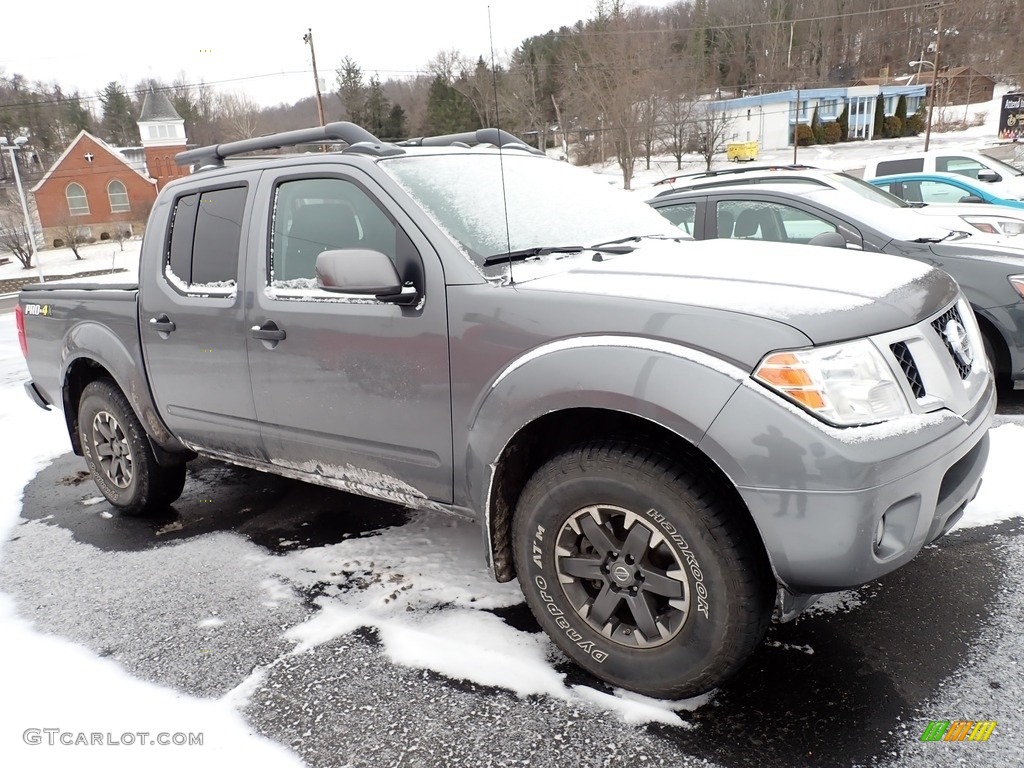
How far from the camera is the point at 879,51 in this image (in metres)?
79.9

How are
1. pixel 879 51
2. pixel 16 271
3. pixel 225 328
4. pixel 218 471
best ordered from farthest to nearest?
pixel 879 51
pixel 16 271
pixel 218 471
pixel 225 328

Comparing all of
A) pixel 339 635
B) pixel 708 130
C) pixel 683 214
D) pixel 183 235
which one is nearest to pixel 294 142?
pixel 183 235

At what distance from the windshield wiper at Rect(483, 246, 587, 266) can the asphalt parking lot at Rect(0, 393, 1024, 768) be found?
1426 millimetres

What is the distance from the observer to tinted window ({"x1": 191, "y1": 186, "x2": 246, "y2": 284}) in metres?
3.33

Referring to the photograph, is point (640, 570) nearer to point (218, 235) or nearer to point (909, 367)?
point (909, 367)

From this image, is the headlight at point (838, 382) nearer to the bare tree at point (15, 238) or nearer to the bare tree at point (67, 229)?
the bare tree at point (15, 238)

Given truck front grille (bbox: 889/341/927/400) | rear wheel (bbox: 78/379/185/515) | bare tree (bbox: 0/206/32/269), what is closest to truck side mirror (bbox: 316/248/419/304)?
truck front grille (bbox: 889/341/927/400)

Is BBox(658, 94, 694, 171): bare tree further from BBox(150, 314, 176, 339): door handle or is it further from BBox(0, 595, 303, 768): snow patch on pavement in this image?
BBox(0, 595, 303, 768): snow patch on pavement

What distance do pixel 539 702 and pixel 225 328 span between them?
2.12 m

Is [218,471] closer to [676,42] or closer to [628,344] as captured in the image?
[628,344]

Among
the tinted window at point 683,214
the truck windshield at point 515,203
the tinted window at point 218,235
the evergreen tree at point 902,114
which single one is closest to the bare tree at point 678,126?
the evergreen tree at point 902,114

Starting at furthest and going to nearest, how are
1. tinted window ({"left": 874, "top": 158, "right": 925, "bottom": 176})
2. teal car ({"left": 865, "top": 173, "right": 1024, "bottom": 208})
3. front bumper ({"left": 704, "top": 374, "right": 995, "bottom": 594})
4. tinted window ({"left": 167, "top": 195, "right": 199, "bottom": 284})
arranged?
1. tinted window ({"left": 874, "top": 158, "right": 925, "bottom": 176})
2. teal car ({"left": 865, "top": 173, "right": 1024, "bottom": 208})
3. tinted window ({"left": 167, "top": 195, "right": 199, "bottom": 284})
4. front bumper ({"left": 704, "top": 374, "right": 995, "bottom": 594})

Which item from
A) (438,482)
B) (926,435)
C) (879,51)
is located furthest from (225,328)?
(879,51)

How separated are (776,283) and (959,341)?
0.75m
